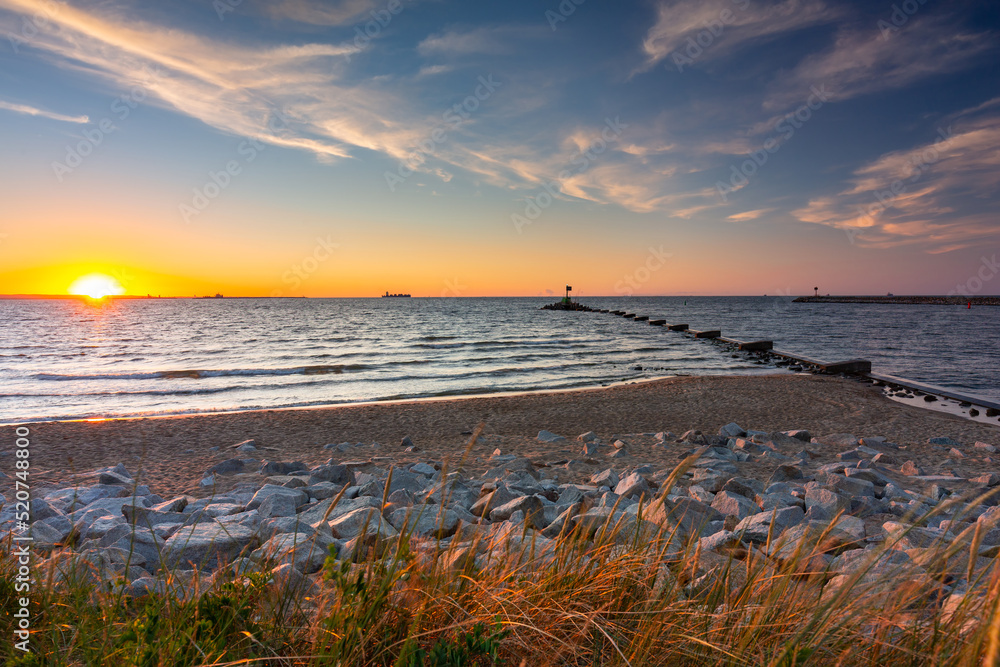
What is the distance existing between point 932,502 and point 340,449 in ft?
26.9

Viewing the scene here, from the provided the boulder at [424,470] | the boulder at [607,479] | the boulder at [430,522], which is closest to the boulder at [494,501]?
the boulder at [430,522]

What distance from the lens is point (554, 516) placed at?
186 inches

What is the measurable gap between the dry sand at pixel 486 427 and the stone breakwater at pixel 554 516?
0.48 meters

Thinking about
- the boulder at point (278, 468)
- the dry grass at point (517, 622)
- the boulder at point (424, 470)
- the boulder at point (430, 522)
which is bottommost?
the boulder at point (278, 468)

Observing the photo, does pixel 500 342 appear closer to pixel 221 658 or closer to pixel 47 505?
pixel 47 505

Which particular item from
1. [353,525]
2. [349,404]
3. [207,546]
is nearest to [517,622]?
[353,525]

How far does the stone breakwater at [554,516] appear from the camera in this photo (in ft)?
8.93

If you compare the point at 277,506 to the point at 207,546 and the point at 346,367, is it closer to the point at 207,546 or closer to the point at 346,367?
the point at 207,546

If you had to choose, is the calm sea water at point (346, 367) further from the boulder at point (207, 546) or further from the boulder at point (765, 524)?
the boulder at point (765, 524)

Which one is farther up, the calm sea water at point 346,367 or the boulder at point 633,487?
the boulder at point 633,487

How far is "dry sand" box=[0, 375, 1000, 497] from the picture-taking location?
312 inches

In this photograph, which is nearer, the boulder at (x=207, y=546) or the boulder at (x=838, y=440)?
the boulder at (x=207, y=546)

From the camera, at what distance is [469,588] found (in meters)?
2.37

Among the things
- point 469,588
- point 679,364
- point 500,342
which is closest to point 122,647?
point 469,588
